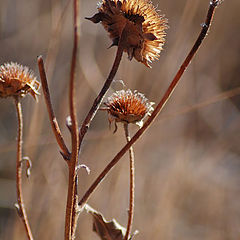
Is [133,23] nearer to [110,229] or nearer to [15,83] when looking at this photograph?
[15,83]

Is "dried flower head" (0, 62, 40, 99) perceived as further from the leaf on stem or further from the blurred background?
the blurred background

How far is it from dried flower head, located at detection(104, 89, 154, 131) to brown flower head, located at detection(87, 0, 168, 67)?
0.07 m

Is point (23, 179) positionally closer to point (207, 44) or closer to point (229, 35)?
point (207, 44)

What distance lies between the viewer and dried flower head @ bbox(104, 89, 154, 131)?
71 centimetres

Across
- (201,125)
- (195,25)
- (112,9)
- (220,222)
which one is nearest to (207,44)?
(195,25)

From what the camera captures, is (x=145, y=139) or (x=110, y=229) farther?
(x=145, y=139)

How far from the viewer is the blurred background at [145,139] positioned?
72.5 inches

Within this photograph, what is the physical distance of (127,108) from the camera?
71cm

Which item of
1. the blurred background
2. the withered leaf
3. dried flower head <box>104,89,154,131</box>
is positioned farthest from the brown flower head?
the blurred background

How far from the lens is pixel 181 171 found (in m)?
1.92

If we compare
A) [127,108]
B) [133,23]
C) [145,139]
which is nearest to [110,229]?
[127,108]

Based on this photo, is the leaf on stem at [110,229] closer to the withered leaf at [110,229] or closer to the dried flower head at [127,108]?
the withered leaf at [110,229]

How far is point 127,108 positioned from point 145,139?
Answer: 1.37m

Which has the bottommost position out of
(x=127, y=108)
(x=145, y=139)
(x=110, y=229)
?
(x=110, y=229)
